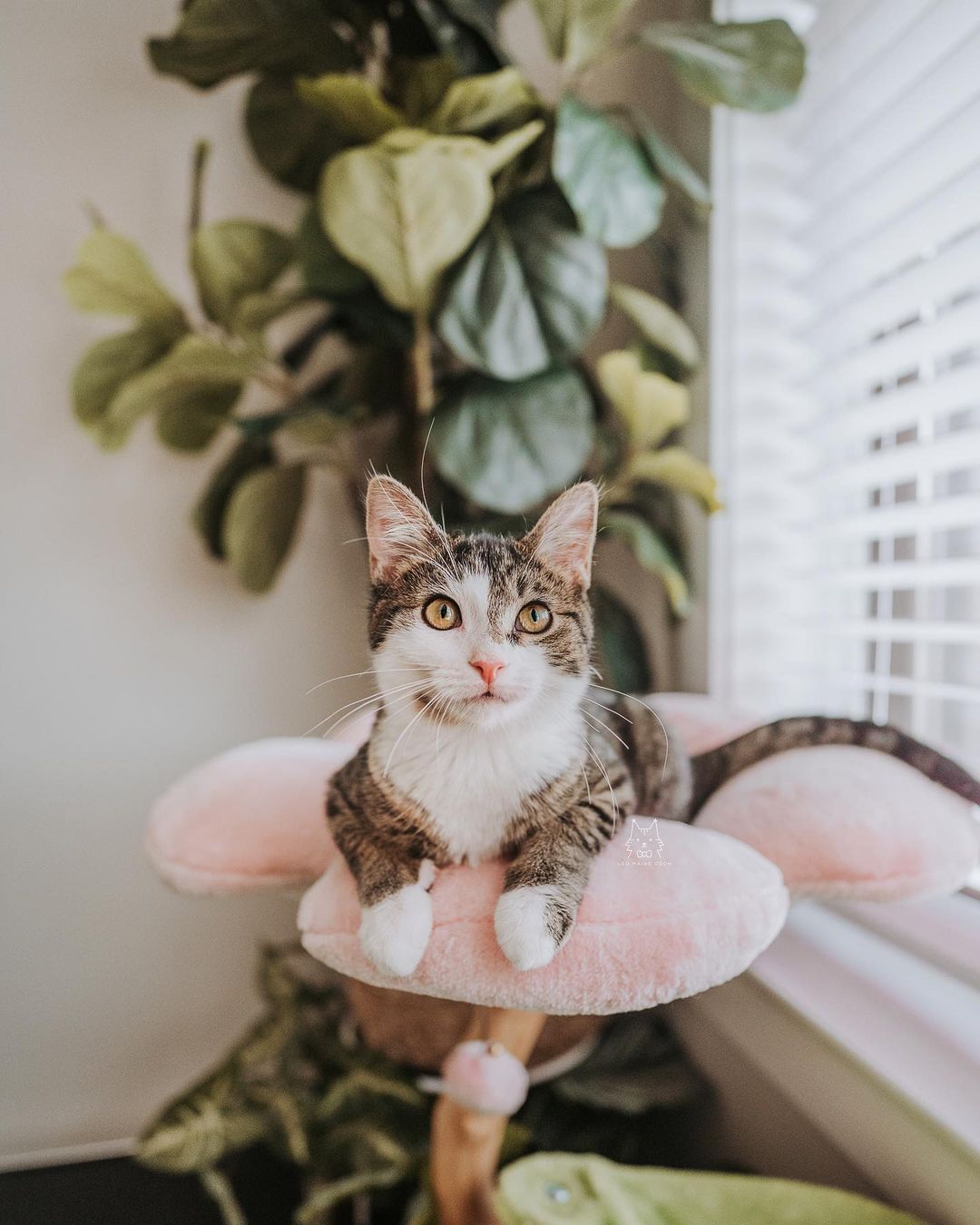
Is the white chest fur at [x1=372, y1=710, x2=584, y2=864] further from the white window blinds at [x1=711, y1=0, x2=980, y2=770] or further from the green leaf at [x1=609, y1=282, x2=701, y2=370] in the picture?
the green leaf at [x1=609, y1=282, x2=701, y2=370]

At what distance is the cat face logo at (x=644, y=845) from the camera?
0.37m

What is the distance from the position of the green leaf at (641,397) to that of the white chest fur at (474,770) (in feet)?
1.16

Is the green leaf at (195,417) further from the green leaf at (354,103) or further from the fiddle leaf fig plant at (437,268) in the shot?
the green leaf at (354,103)

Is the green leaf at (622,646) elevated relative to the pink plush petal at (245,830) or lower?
elevated

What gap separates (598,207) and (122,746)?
0.91m

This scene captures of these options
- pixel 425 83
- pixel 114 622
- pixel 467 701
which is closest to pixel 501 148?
pixel 425 83

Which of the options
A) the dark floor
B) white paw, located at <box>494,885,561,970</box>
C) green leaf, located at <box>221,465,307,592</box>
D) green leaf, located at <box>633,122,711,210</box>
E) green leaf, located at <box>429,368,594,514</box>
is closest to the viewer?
white paw, located at <box>494,885,561,970</box>

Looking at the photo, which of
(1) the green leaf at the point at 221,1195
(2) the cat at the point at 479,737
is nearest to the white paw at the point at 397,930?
(2) the cat at the point at 479,737

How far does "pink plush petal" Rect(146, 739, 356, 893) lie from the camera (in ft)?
1.62

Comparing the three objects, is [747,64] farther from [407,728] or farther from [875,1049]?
[875,1049]

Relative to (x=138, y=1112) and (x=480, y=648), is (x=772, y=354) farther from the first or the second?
(x=138, y=1112)

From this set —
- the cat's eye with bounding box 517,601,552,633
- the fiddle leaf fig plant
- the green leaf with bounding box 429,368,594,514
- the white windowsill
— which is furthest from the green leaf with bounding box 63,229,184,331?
the white windowsill

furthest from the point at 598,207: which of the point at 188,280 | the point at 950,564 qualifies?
the point at 188,280

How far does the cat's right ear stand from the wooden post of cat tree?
0.29m
